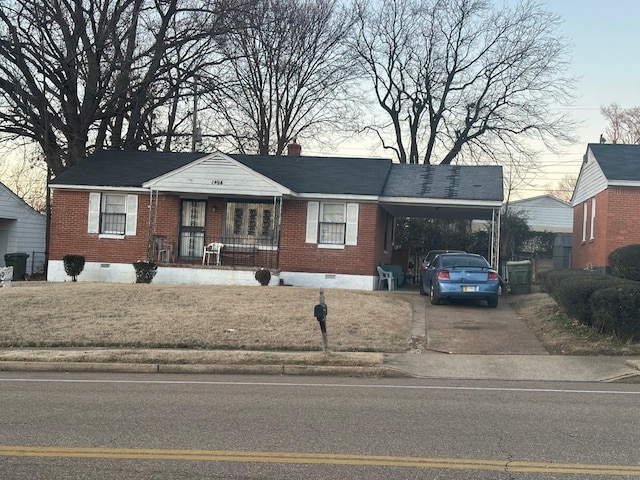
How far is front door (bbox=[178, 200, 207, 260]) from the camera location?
2445 centimetres

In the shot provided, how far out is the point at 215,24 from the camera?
28812mm

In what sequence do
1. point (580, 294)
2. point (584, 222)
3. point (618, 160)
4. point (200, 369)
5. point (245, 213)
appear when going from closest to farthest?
point (200, 369), point (580, 294), point (618, 160), point (245, 213), point (584, 222)

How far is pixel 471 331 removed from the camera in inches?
596

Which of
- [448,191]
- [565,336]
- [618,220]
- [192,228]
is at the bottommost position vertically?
[565,336]

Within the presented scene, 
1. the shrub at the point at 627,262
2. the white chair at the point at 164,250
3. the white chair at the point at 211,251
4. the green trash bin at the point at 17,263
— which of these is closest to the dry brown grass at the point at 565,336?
the shrub at the point at 627,262

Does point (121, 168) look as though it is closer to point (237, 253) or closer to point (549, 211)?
point (237, 253)

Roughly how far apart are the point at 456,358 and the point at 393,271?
1242cm

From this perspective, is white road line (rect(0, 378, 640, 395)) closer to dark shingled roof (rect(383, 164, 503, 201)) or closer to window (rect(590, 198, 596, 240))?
dark shingled roof (rect(383, 164, 503, 201))

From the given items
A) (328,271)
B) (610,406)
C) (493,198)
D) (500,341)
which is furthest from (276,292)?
(610,406)

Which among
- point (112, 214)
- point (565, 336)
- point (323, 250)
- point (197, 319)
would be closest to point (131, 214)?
point (112, 214)

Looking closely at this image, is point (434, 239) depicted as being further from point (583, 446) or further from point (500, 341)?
point (583, 446)

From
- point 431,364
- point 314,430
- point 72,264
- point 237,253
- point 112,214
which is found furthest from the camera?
point 112,214

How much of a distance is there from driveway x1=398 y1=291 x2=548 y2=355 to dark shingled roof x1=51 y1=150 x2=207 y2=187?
11348 mm

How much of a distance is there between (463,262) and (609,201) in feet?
21.9
